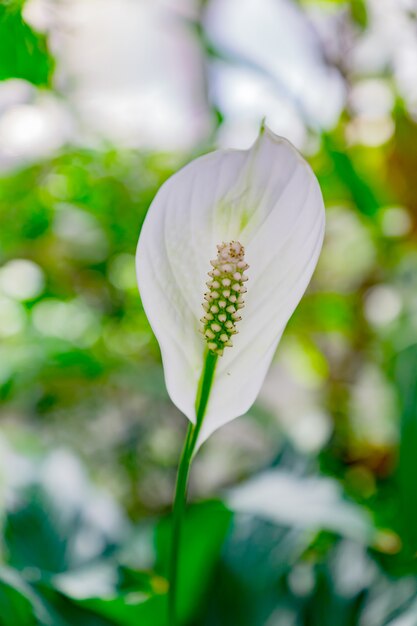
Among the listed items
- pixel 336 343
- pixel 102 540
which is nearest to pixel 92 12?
pixel 336 343

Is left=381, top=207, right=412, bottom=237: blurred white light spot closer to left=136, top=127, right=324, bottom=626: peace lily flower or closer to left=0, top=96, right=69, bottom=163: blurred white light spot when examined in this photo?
left=0, top=96, right=69, bottom=163: blurred white light spot

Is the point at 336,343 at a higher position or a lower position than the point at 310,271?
lower

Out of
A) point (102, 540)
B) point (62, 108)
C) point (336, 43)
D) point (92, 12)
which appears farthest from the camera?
point (92, 12)

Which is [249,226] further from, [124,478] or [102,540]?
[124,478]

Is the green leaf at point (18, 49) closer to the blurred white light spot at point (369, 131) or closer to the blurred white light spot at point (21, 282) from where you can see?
the blurred white light spot at point (21, 282)

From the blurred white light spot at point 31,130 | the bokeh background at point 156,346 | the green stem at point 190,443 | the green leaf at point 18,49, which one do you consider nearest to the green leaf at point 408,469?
the bokeh background at point 156,346

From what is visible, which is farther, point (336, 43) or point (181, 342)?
point (336, 43)
